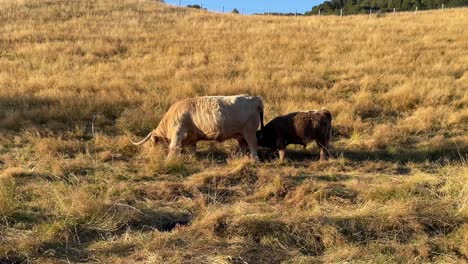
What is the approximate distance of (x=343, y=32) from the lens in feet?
78.7

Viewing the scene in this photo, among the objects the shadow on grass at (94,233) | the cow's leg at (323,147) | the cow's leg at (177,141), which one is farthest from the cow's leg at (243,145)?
the shadow on grass at (94,233)

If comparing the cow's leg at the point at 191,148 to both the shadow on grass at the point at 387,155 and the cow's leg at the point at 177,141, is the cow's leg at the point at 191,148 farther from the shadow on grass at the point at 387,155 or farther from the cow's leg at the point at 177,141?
the shadow on grass at the point at 387,155

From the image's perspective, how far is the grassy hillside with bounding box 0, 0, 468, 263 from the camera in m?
5.57

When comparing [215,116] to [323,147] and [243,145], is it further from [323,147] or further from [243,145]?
[323,147]

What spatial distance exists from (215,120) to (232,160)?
0.72m

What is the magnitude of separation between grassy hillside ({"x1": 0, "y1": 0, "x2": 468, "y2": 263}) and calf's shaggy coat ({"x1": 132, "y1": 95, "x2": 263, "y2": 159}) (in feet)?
1.31

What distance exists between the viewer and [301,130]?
9000 mm

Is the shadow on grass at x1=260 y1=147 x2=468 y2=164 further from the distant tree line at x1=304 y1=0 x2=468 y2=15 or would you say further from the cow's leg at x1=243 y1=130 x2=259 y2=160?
the distant tree line at x1=304 y1=0 x2=468 y2=15

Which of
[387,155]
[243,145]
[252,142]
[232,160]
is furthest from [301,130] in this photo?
[387,155]

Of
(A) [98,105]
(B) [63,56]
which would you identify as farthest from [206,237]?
(B) [63,56]

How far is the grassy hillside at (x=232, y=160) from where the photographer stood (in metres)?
5.57

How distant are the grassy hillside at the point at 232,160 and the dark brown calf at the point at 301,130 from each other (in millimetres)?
326

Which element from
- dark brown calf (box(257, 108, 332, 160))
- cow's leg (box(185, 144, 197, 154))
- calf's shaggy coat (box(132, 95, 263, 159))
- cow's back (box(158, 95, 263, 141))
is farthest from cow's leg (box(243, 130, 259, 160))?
cow's leg (box(185, 144, 197, 154))

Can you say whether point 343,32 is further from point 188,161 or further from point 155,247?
point 155,247
